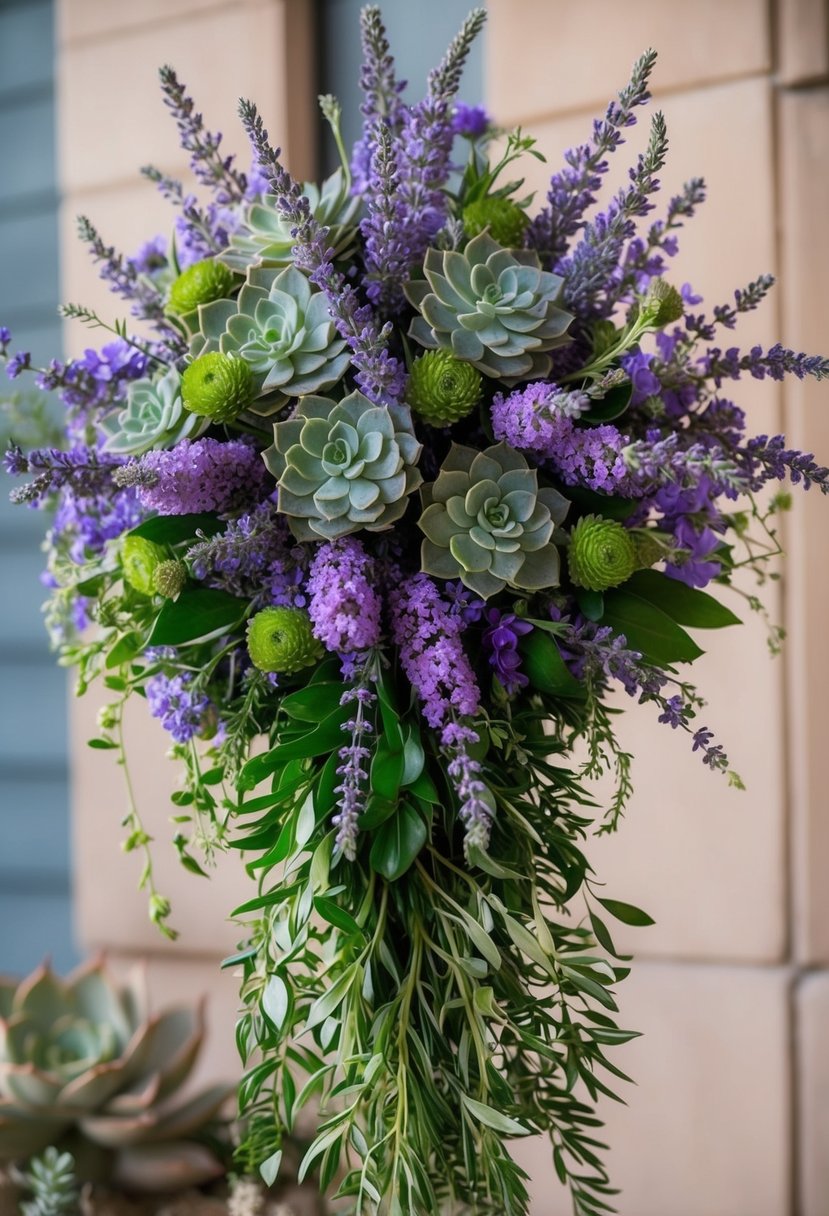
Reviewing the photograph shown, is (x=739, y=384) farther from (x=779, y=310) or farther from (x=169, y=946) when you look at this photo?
(x=169, y=946)

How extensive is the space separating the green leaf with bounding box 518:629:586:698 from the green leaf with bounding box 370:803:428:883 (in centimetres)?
10

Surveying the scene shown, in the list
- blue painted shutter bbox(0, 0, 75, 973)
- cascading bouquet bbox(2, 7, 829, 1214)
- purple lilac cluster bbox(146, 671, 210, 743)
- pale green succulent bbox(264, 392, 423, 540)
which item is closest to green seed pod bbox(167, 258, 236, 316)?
cascading bouquet bbox(2, 7, 829, 1214)

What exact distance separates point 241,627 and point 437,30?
3.25 feet

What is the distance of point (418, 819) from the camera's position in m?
0.56

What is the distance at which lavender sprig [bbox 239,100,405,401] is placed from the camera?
0.54 m

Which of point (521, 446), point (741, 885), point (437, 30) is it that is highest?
point (437, 30)

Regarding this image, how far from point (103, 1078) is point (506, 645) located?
66 centimetres

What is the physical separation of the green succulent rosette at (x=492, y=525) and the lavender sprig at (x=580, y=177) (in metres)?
0.17

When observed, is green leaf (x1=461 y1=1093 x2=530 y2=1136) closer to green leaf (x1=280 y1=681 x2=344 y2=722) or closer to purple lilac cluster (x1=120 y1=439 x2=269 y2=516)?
green leaf (x1=280 y1=681 x2=344 y2=722)

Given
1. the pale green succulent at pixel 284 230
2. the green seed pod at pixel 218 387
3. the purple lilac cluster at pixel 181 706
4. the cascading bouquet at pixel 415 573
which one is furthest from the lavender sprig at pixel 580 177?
the purple lilac cluster at pixel 181 706

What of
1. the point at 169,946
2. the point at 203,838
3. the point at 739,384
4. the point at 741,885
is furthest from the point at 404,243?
the point at 169,946

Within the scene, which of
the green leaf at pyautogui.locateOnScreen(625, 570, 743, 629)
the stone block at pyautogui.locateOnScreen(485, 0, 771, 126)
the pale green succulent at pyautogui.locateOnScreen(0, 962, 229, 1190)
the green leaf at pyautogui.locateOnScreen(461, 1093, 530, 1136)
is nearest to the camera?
the green leaf at pyautogui.locateOnScreen(461, 1093, 530, 1136)

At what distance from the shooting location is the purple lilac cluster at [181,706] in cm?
61

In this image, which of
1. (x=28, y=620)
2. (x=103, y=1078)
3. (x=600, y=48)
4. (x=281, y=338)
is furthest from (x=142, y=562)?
(x=28, y=620)
